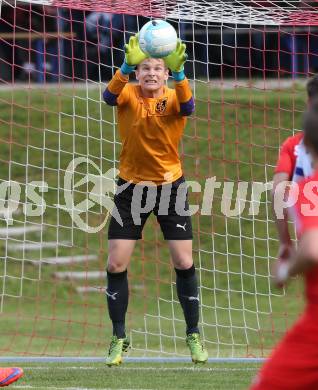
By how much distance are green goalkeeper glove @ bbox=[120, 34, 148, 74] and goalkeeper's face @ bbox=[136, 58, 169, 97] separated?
0.09m

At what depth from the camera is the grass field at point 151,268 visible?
9.95 meters

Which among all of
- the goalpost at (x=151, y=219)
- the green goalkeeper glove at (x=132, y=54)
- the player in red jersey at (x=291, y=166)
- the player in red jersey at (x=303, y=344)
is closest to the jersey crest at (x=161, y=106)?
the green goalkeeper glove at (x=132, y=54)

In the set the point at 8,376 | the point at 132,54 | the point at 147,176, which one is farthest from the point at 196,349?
the point at 132,54

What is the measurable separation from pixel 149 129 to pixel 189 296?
1236mm

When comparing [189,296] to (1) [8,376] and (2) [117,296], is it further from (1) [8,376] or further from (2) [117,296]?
(1) [8,376]

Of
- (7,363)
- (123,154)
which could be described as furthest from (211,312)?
(123,154)

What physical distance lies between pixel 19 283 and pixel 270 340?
4.38 m

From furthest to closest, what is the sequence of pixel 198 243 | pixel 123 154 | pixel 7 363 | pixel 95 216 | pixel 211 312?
1. pixel 95 216
2. pixel 198 243
3. pixel 211 312
4. pixel 7 363
5. pixel 123 154

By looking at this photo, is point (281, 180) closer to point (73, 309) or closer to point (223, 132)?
point (73, 309)

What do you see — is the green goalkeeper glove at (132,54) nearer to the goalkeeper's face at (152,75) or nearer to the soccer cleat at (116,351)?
the goalkeeper's face at (152,75)

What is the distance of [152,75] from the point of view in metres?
7.46

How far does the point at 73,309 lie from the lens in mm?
13359

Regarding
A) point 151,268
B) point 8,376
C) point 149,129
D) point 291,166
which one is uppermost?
point 291,166

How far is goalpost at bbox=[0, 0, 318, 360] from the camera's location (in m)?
10.3
